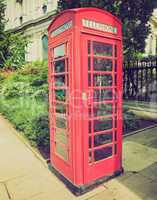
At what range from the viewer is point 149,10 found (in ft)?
32.4

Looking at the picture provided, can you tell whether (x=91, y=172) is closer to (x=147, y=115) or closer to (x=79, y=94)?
(x=79, y=94)

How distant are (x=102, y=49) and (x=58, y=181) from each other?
251 centimetres

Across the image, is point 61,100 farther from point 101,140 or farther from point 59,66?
point 101,140

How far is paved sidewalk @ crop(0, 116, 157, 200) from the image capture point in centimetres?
344

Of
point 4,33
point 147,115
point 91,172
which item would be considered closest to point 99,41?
point 91,172

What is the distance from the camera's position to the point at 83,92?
3.28 meters

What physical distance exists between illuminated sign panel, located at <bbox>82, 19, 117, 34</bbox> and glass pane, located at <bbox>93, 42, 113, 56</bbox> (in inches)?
9.1

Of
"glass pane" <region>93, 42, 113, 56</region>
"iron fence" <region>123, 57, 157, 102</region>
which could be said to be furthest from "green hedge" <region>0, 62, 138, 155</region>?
"iron fence" <region>123, 57, 157, 102</region>

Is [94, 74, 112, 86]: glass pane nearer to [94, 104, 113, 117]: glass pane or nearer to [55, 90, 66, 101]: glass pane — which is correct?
[94, 104, 113, 117]: glass pane

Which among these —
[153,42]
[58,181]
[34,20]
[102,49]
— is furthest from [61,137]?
[153,42]

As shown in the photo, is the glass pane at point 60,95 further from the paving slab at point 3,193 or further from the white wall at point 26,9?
the white wall at point 26,9

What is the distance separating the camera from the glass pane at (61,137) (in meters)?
3.75

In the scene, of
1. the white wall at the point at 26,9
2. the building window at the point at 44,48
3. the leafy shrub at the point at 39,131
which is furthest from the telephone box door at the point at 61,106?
the building window at the point at 44,48

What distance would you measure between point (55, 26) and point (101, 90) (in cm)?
140
